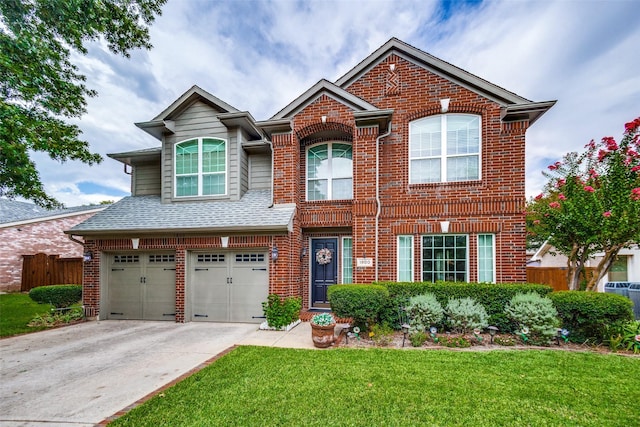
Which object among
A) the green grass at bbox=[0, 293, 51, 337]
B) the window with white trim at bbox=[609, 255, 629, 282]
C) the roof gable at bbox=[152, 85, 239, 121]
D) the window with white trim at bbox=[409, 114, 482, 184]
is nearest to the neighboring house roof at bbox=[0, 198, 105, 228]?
the green grass at bbox=[0, 293, 51, 337]

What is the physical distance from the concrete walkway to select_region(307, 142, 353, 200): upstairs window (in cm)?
399

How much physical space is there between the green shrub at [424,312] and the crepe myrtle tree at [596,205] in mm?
3526

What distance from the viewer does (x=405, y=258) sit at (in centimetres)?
835

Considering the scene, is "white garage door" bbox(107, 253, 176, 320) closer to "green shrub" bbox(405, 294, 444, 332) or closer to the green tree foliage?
the green tree foliage

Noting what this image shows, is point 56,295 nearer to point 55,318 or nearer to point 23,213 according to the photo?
point 55,318

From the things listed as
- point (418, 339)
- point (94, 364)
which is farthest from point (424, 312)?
point (94, 364)

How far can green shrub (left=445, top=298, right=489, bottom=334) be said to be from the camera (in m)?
6.39

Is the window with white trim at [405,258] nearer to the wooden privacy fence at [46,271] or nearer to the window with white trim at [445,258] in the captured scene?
the window with white trim at [445,258]

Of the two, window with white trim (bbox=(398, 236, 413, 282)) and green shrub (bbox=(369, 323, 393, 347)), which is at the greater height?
window with white trim (bbox=(398, 236, 413, 282))

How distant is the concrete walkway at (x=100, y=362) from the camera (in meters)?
3.73

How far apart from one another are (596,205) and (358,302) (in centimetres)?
572

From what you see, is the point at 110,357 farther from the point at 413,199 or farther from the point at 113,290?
the point at 413,199

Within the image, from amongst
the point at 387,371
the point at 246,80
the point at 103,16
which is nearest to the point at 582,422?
the point at 387,371

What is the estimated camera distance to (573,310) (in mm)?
6074
